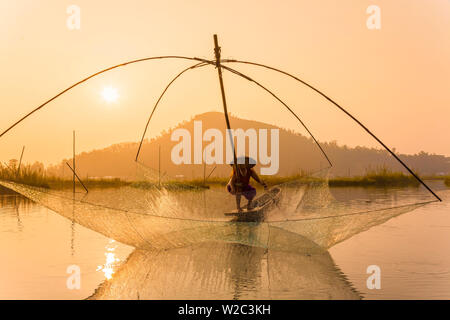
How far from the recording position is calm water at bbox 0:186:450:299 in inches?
156

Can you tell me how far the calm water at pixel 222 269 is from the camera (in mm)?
3971

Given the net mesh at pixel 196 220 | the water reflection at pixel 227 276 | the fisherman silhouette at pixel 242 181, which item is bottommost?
the water reflection at pixel 227 276

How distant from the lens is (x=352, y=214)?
14.4 feet

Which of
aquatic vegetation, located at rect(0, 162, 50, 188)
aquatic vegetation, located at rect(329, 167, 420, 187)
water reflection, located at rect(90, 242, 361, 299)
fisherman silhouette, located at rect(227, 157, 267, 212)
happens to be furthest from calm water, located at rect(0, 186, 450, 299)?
aquatic vegetation, located at rect(329, 167, 420, 187)

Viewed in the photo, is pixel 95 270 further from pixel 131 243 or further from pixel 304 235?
pixel 304 235

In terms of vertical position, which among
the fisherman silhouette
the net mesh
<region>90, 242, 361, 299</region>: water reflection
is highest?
the fisherman silhouette

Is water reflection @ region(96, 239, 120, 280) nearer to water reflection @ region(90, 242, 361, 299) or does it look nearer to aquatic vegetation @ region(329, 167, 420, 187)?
water reflection @ region(90, 242, 361, 299)

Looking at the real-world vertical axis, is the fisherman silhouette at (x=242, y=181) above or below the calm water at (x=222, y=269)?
above

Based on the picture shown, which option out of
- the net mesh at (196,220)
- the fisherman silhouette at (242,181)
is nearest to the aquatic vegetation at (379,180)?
the fisherman silhouette at (242,181)

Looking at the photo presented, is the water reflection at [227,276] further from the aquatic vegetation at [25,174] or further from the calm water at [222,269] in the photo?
the aquatic vegetation at [25,174]

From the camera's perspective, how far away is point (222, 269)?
4746 mm

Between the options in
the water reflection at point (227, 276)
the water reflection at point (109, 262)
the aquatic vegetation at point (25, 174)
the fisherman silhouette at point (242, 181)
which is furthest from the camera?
the aquatic vegetation at point (25, 174)

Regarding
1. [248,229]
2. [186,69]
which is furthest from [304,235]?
[186,69]
